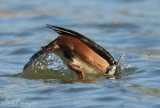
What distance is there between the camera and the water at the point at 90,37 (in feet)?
26.4

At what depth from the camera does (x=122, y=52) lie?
12047mm

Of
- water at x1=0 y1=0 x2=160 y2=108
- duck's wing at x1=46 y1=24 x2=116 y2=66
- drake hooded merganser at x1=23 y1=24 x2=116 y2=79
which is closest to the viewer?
water at x1=0 y1=0 x2=160 y2=108

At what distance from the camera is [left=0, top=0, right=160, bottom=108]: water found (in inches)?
317

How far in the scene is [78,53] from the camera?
888cm

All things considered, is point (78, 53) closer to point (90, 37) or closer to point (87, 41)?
point (87, 41)

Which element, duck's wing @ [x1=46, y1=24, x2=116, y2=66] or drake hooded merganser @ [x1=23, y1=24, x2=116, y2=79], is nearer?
duck's wing @ [x1=46, y1=24, x2=116, y2=66]

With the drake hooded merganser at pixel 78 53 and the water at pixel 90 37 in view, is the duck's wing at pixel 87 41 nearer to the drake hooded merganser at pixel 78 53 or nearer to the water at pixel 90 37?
the drake hooded merganser at pixel 78 53

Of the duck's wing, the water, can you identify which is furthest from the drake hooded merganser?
the water

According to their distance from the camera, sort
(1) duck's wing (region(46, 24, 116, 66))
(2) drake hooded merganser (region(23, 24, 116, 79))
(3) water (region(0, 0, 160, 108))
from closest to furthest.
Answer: (3) water (region(0, 0, 160, 108))
(1) duck's wing (region(46, 24, 116, 66))
(2) drake hooded merganser (region(23, 24, 116, 79))

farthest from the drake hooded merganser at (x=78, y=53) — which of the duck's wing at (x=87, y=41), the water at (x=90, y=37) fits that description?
the water at (x=90, y=37)

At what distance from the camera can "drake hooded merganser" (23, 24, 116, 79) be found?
8.77 meters

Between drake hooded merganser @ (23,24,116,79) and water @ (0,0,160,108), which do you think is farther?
drake hooded merganser @ (23,24,116,79)

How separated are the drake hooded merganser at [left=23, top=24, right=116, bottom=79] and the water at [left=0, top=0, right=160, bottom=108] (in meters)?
0.24

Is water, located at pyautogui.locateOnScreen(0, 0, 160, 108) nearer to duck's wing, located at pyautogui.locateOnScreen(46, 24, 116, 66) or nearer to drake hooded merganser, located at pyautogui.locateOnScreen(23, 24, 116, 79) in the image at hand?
drake hooded merganser, located at pyautogui.locateOnScreen(23, 24, 116, 79)
